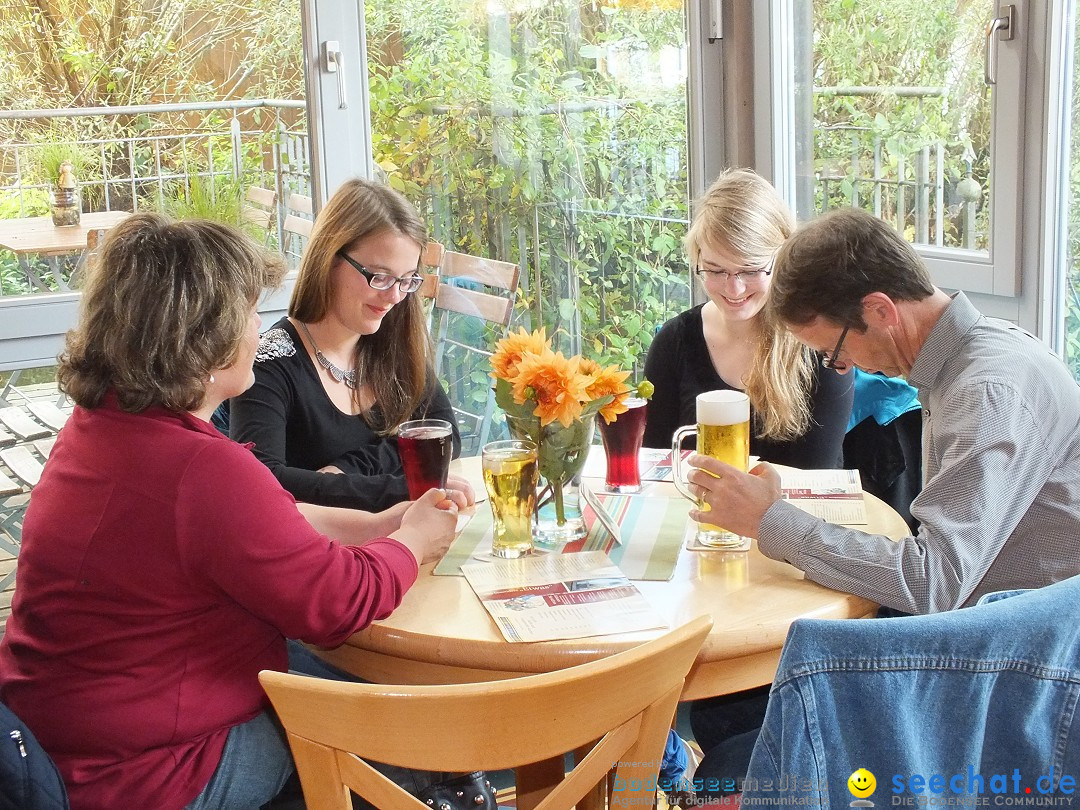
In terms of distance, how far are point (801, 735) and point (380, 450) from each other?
58.6 inches

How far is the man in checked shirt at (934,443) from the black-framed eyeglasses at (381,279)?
0.82 metres

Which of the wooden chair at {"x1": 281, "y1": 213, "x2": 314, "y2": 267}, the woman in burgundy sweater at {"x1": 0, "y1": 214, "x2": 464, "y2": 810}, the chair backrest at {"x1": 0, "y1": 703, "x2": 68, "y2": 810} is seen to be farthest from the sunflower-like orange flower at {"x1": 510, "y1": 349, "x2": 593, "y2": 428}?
the wooden chair at {"x1": 281, "y1": 213, "x2": 314, "y2": 267}

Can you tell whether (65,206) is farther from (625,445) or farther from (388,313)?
(625,445)

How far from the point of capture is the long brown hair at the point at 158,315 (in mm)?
1465

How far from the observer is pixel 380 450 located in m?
2.37

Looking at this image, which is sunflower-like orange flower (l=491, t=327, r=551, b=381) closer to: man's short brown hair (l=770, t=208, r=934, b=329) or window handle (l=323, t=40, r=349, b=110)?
man's short brown hair (l=770, t=208, r=934, b=329)

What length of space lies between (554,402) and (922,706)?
715mm

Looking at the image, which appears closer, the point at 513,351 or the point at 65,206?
the point at 513,351

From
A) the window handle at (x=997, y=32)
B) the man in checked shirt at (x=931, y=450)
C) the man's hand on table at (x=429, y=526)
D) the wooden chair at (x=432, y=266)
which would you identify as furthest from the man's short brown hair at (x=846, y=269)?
the wooden chair at (x=432, y=266)

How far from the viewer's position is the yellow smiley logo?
1026mm

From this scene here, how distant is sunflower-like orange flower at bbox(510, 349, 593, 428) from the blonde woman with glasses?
900 mm

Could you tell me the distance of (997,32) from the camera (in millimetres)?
2631

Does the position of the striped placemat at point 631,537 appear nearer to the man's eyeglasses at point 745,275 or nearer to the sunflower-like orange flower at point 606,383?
the sunflower-like orange flower at point 606,383

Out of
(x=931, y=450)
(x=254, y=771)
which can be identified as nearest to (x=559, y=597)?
(x=254, y=771)
